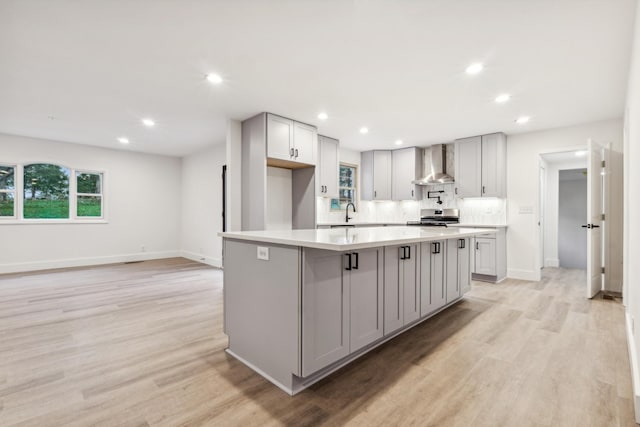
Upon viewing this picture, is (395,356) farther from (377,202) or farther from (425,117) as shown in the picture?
(377,202)

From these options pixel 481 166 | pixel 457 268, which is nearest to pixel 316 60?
pixel 457 268

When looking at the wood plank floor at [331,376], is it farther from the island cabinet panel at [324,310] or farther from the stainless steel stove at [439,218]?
the stainless steel stove at [439,218]

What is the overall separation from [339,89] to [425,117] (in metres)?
1.70

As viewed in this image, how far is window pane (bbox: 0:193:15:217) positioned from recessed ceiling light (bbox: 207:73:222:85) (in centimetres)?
544

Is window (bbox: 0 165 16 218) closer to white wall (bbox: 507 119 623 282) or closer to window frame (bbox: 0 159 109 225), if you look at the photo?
window frame (bbox: 0 159 109 225)

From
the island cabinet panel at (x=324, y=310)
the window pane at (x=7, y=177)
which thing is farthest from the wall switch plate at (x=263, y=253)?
the window pane at (x=7, y=177)

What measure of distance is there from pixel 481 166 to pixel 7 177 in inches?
352

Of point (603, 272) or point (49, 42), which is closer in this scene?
point (49, 42)

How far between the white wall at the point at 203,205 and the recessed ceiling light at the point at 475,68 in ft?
15.7

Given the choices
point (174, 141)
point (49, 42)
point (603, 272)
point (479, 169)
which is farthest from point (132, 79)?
point (603, 272)

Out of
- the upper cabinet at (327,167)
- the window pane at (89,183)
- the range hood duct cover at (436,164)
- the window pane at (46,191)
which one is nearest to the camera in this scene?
the upper cabinet at (327,167)

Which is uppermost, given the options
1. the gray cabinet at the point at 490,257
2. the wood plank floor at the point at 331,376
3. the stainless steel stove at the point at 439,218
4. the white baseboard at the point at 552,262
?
the stainless steel stove at the point at 439,218

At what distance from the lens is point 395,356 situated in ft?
7.72

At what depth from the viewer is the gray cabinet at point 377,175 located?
22.2ft
